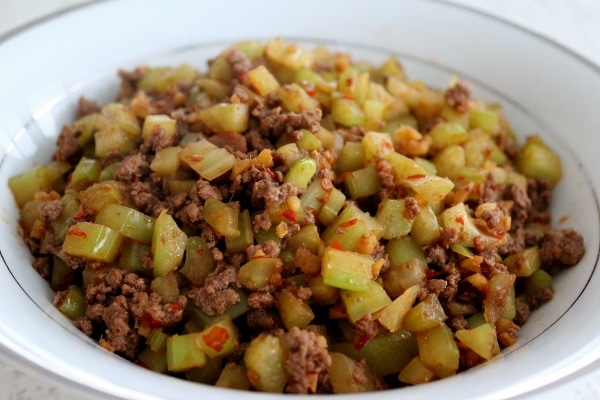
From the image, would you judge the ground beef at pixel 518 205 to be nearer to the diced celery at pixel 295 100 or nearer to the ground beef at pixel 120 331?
the diced celery at pixel 295 100

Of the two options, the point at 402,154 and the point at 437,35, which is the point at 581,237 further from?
the point at 437,35

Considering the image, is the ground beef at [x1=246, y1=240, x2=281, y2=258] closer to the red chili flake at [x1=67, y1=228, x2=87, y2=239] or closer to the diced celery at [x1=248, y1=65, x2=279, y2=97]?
the red chili flake at [x1=67, y1=228, x2=87, y2=239]

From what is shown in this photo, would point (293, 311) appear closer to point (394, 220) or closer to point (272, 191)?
point (272, 191)

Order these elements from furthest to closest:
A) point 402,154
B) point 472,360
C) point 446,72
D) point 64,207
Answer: point 446,72 → point 402,154 → point 64,207 → point 472,360

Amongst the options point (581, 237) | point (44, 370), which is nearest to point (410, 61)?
point (581, 237)

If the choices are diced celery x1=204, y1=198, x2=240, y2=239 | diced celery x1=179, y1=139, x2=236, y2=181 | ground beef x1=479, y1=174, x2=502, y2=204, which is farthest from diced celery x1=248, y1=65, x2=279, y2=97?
ground beef x1=479, y1=174, x2=502, y2=204

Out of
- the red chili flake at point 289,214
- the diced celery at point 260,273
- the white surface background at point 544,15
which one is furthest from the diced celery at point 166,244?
the white surface background at point 544,15
